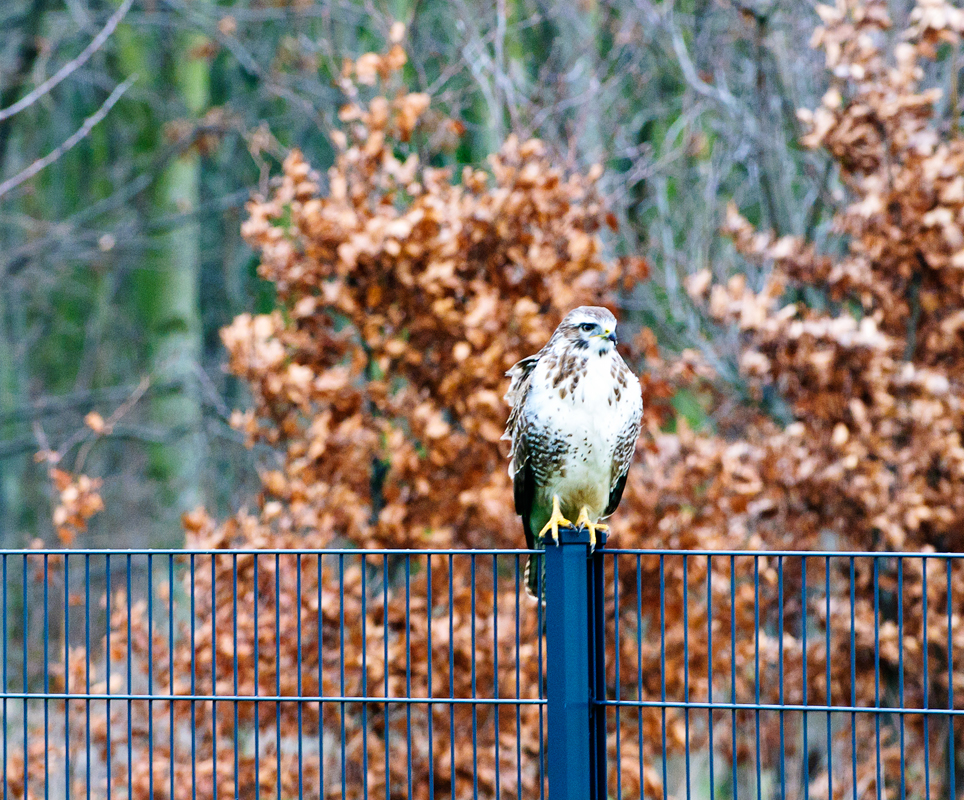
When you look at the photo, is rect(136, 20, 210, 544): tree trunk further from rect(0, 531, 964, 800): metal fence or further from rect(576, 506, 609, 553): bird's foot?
rect(576, 506, 609, 553): bird's foot

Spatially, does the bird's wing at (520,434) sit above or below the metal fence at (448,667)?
above

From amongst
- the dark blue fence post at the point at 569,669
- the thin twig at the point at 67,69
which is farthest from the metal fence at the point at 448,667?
the thin twig at the point at 67,69

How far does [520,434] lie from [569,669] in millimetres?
1069

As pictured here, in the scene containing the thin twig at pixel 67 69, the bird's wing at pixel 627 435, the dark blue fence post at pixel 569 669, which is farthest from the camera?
the thin twig at pixel 67 69

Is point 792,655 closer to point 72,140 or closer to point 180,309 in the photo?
point 72,140

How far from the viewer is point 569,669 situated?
3.14 m

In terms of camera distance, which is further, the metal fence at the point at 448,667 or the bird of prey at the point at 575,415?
the metal fence at the point at 448,667

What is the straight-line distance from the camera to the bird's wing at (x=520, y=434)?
4.01 m

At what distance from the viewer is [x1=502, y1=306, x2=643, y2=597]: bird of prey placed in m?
3.81

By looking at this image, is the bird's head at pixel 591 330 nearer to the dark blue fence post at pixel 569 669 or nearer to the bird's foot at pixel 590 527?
the bird's foot at pixel 590 527

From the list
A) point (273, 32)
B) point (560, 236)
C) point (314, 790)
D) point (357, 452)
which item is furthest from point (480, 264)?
point (273, 32)

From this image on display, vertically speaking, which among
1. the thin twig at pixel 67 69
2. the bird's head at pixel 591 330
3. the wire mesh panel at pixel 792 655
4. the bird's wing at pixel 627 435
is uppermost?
the thin twig at pixel 67 69

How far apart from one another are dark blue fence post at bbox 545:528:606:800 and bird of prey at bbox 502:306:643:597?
479 mm

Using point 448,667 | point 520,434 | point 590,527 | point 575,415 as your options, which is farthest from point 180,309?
point 590,527
